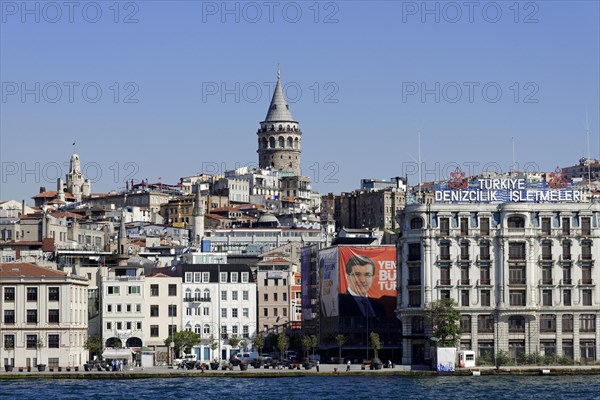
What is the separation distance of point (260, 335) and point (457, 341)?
96.5ft

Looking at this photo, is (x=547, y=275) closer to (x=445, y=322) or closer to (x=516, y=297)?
(x=516, y=297)

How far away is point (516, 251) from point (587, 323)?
27.9 ft

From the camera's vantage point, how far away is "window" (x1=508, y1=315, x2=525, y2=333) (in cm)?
12912

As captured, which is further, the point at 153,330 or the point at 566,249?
the point at 153,330

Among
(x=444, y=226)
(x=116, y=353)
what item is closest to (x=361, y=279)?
(x=444, y=226)

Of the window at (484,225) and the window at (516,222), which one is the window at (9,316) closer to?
the window at (484,225)

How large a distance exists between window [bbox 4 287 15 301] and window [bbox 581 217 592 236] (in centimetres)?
4881

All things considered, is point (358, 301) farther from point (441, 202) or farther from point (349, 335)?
point (441, 202)

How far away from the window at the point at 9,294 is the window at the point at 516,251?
42.4 meters

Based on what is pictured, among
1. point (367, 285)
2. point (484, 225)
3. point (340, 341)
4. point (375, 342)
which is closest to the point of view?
point (484, 225)

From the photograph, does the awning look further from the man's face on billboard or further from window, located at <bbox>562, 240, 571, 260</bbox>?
window, located at <bbox>562, 240, 571, 260</bbox>

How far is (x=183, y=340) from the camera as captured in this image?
141375mm

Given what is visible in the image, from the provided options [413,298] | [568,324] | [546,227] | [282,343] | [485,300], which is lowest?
[282,343]

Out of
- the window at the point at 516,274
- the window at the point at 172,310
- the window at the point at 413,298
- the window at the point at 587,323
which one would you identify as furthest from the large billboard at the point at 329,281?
the window at the point at 587,323
